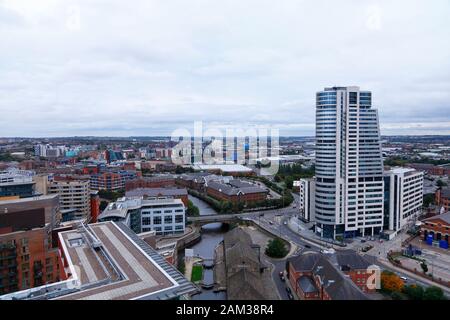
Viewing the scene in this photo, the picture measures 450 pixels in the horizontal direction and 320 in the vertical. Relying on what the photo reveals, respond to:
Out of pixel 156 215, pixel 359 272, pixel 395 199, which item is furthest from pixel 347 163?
pixel 156 215

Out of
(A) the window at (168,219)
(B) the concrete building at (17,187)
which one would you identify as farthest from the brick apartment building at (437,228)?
(B) the concrete building at (17,187)

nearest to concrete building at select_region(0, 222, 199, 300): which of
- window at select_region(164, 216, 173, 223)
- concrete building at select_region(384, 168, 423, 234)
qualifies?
window at select_region(164, 216, 173, 223)

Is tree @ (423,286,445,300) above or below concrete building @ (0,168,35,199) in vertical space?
below

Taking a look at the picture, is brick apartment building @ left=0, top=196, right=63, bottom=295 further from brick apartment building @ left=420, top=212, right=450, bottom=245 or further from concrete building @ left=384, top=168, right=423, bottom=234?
brick apartment building @ left=420, top=212, right=450, bottom=245

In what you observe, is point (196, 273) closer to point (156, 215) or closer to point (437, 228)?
point (156, 215)

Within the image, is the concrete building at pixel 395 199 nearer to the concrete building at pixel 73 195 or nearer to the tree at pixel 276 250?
the tree at pixel 276 250
